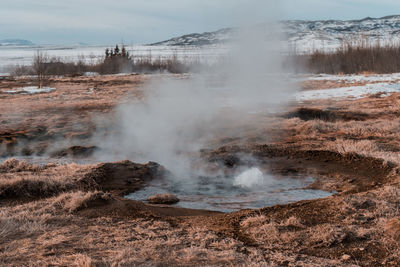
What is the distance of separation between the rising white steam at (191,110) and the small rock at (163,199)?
1270 mm

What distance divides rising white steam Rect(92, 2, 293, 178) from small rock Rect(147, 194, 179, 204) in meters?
1.27

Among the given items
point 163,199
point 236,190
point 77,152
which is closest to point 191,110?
point 77,152

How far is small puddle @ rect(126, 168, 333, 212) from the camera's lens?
5.84 metres

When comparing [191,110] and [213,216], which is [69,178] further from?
[191,110]

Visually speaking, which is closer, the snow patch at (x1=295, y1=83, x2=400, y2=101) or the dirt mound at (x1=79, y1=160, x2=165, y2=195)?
the dirt mound at (x1=79, y1=160, x2=165, y2=195)

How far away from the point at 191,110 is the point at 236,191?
769cm

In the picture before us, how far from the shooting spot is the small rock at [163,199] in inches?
231

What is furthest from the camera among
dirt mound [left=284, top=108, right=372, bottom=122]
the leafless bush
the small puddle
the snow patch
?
the leafless bush

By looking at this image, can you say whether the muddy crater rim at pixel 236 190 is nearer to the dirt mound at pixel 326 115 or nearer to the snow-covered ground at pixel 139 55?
the dirt mound at pixel 326 115

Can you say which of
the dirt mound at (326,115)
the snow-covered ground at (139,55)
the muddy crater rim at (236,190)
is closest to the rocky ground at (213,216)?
the muddy crater rim at (236,190)

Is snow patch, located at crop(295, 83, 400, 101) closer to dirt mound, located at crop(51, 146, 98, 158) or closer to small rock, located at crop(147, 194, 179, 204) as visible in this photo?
dirt mound, located at crop(51, 146, 98, 158)

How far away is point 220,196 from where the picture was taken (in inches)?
242

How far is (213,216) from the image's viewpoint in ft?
16.7

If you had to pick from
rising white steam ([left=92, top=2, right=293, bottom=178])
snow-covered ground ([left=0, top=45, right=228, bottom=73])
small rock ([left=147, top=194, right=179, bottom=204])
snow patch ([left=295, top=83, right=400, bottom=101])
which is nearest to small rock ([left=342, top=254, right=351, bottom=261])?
small rock ([left=147, top=194, right=179, bottom=204])
